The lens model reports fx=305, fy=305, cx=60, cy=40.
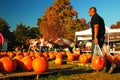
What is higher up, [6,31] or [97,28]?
[6,31]

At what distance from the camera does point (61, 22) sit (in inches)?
2559

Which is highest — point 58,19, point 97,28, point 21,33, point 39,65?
point 58,19

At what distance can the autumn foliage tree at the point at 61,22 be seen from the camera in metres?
63.5

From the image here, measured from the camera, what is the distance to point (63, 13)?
218 feet

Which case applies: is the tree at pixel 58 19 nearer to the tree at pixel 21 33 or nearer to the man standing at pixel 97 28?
the tree at pixel 21 33

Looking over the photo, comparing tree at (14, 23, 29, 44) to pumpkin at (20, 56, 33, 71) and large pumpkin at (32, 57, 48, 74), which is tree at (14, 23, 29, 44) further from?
large pumpkin at (32, 57, 48, 74)

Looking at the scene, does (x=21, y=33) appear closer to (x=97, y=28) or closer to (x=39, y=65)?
(x=97, y=28)

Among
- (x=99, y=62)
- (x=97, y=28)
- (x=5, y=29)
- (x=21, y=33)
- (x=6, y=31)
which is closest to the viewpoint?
(x=99, y=62)

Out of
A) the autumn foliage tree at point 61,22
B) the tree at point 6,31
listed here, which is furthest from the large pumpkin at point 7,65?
the tree at point 6,31

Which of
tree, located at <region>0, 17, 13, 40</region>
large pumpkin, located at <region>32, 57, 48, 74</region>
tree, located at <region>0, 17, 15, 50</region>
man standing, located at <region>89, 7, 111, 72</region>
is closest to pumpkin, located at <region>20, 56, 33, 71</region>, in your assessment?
large pumpkin, located at <region>32, 57, 48, 74</region>

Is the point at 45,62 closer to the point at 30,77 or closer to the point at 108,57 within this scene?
the point at 30,77

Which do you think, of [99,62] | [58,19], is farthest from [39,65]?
[58,19]

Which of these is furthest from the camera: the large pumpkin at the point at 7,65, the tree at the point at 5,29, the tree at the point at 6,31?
the tree at the point at 5,29

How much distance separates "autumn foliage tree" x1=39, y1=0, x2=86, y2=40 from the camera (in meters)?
63.5
